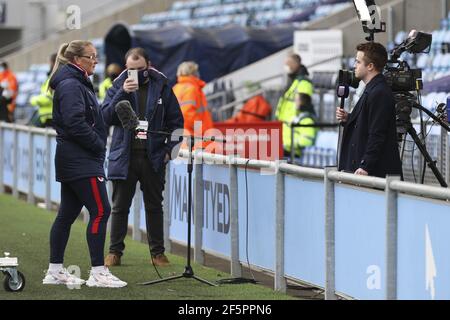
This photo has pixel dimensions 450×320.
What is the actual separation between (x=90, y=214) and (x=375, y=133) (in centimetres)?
224

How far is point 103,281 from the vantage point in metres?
9.30

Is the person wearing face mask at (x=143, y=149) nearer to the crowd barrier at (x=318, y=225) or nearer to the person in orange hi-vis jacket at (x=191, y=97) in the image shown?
the crowd barrier at (x=318, y=225)

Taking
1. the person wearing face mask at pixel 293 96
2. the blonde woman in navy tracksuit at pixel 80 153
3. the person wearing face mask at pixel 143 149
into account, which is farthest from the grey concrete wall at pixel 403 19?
the blonde woman in navy tracksuit at pixel 80 153

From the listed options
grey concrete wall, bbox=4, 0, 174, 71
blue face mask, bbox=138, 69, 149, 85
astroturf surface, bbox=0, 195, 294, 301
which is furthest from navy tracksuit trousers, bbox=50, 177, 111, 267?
grey concrete wall, bbox=4, 0, 174, 71

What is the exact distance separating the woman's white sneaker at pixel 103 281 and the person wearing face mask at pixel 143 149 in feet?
4.65

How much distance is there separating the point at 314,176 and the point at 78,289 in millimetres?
1976

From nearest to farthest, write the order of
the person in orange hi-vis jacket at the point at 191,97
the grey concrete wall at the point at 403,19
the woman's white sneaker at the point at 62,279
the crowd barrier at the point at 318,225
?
the crowd barrier at the point at 318,225 < the woman's white sneaker at the point at 62,279 < the person in orange hi-vis jacket at the point at 191,97 < the grey concrete wall at the point at 403,19

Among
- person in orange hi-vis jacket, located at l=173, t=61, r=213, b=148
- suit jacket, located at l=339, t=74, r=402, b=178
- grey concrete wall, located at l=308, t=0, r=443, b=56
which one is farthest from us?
grey concrete wall, located at l=308, t=0, r=443, b=56

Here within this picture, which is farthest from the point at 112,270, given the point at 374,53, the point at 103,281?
the point at 374,53

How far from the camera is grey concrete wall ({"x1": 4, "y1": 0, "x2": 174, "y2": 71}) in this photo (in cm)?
3591

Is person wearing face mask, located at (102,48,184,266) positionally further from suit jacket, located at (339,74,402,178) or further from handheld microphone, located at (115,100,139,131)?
suit jacket, located at (339,74,402,178)

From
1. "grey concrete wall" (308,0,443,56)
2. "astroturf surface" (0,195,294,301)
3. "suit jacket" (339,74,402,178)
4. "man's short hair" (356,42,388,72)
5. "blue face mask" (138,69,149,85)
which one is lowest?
"astroturf surface" (0,195,294,301)

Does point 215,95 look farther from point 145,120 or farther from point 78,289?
point 78,289

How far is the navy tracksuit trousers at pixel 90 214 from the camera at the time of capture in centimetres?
922
